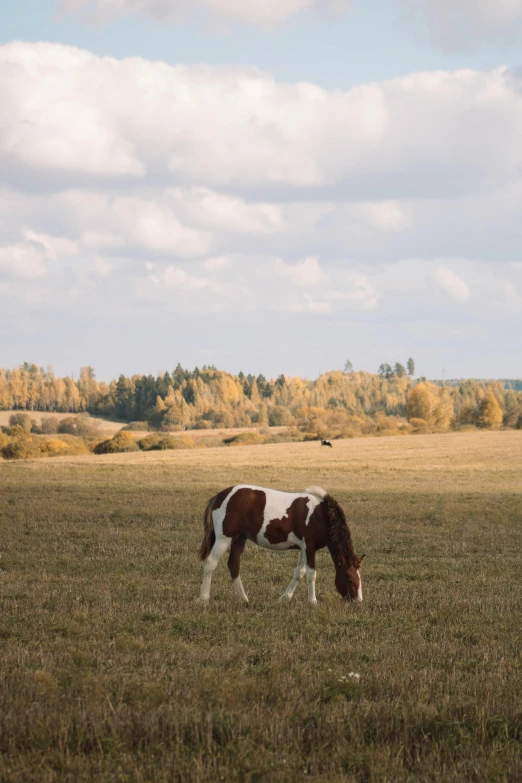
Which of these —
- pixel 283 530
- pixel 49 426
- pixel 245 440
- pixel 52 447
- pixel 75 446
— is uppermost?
pixel 283 530

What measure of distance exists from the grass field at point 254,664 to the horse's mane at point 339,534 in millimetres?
801

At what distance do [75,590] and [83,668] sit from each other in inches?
187

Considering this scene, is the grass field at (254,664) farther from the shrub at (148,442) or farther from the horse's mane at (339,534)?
the shrub at (148,442)

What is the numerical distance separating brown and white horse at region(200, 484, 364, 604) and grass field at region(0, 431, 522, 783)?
566mm

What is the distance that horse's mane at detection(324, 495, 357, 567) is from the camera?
1143 centimetres

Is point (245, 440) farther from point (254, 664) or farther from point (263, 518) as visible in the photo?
point (254, 664)

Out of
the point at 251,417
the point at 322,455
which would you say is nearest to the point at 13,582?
the point at 322,455

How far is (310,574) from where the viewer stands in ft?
37.2

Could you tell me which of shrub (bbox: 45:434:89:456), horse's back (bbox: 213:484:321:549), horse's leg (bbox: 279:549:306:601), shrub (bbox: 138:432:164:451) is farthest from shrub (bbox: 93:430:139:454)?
horse's leg (bbox: 279:549:306:601)

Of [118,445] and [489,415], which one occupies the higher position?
[489,415]

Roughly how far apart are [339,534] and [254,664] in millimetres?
4216

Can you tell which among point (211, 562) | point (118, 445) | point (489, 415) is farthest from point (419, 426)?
point (211, 562)

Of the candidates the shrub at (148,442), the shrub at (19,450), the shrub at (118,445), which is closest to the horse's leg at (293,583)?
the shrub at (19,450)

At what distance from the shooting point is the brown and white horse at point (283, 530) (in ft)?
37.5
